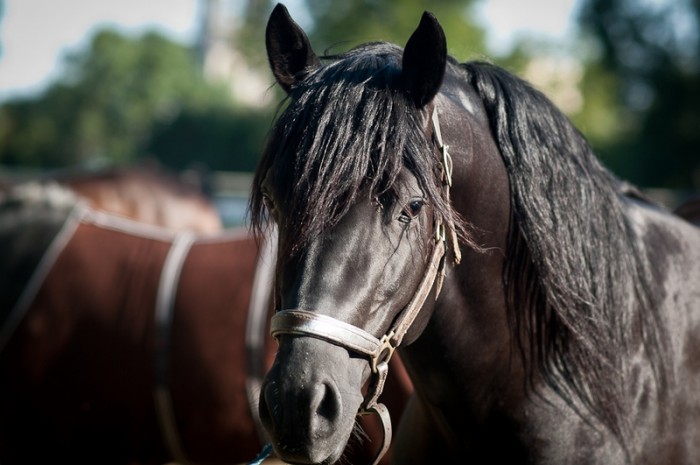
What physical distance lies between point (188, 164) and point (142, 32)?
67.8 ft

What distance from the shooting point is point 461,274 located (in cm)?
216

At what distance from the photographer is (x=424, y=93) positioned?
2.01 m

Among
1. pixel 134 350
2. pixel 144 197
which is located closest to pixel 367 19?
pixel 144 197

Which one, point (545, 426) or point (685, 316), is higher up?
point (685, 316)

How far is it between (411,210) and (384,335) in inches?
11.4

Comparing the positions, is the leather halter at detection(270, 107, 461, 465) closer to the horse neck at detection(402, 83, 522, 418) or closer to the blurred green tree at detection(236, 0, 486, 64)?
the horse neck at detection(402, 83, 522, 418)

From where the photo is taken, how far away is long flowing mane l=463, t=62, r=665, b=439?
7.18 feet

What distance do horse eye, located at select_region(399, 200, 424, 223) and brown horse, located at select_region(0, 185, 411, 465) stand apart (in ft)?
7.00

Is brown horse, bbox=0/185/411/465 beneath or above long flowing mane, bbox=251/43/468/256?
beneath

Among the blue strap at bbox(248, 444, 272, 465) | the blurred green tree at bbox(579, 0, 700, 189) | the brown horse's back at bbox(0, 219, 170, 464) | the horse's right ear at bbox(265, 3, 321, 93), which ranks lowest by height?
the brown horse's back at bbox(0, 219, 170, 464)

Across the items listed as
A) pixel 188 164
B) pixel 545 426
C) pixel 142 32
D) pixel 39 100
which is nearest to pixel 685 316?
pixel 545 426

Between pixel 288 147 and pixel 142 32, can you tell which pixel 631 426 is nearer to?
pixel 288 147

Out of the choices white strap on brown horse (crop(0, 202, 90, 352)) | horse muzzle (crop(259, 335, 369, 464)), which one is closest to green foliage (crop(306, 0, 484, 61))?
white strap on brown horse (crop(0, 202, 90, 352))

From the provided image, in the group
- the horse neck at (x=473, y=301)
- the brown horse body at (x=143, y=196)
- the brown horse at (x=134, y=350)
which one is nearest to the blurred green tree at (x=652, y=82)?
the brown horse body at (x=143, y=196)
